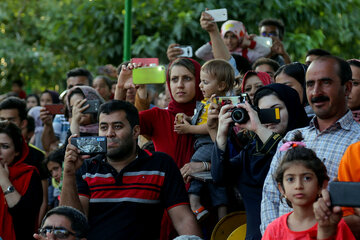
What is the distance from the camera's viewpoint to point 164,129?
551cm

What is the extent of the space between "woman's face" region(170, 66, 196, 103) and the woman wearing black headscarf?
112cm

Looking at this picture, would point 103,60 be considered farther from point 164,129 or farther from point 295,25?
point 164,129

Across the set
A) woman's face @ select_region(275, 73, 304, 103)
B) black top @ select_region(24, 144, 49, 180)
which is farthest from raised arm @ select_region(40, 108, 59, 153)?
woman's face @ select_region(275, 73, 304, 103)

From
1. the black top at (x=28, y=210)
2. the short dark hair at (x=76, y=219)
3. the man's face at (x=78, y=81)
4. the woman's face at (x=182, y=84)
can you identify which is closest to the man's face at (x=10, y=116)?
the man's face at (x=78, y=81)

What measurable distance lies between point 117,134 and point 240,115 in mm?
1084

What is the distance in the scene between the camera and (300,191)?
3533mm

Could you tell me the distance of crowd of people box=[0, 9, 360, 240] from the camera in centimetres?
364

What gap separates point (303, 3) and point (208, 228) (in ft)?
20.3

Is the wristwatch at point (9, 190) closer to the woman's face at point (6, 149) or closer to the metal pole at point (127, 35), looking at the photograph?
the woman's face at point (6, 149)

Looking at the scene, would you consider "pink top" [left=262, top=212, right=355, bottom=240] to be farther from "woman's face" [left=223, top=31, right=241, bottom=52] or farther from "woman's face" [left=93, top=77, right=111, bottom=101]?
"woman's face" [left=93, top=77, right=111, bottom=101]

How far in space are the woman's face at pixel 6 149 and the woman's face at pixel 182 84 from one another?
5.61 feet

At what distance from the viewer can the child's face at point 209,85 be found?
5352 millimetres

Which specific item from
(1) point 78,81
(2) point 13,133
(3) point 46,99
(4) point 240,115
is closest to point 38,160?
(2) point 13,133

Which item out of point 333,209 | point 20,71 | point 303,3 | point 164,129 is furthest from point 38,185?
point 20,71
